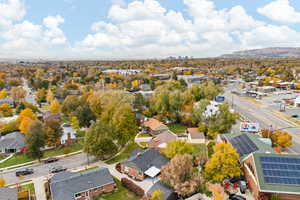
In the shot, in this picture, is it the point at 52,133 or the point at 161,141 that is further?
the point at 52,133

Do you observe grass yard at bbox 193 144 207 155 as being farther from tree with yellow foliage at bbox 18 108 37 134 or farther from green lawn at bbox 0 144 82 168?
tree with yellow foliage at bbox 18 108 37 134

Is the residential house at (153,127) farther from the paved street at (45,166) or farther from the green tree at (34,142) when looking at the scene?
the green tree at (34,142)

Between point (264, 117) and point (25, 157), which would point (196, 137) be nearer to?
point (264, 117)

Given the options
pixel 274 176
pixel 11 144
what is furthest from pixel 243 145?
pixel 11 144

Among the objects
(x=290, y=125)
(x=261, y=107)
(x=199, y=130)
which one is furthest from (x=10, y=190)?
(x=261, y=107)

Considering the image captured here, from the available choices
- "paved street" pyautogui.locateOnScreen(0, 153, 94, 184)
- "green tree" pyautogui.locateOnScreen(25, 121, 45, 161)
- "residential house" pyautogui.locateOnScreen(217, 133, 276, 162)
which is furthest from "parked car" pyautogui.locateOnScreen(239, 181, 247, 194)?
"green tree" pyautogui.locateOnScreen(25, 121, 45, 161)

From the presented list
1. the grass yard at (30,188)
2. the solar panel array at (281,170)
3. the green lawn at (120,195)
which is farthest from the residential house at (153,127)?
the grass yard at (30,188)
